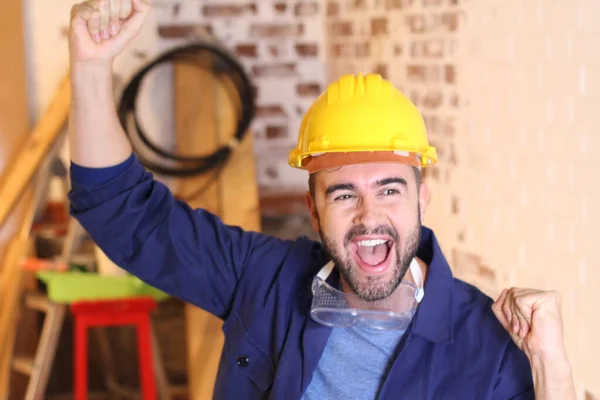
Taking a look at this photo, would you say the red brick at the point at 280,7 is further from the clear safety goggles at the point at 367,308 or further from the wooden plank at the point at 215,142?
the clear safety goggles at the point at 367,308

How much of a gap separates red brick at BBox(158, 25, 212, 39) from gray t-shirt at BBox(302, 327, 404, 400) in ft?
7.47

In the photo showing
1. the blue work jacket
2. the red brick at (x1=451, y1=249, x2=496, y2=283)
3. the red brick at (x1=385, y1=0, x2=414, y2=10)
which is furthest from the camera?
the red brick at (x1=385, y1=0, x2=414, y2=10)

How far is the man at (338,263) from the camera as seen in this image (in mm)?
1669

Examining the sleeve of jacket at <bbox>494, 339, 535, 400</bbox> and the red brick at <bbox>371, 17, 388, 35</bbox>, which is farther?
the red brick at <bbox>371, 17, 388, 35</bbox>

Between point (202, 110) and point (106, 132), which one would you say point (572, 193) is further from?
point (202, 110)

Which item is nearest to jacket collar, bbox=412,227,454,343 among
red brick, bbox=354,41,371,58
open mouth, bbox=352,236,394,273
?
open mouth, bbox=352,236,394,273

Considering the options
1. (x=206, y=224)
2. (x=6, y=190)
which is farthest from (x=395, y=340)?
(x=6, y=190)

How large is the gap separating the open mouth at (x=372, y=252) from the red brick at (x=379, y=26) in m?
1.56

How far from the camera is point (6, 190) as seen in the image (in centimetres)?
341

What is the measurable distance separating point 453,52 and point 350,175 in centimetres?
104

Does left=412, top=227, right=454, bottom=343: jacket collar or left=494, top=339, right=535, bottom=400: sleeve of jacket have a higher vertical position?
left=412, top=227, right=454, bottom=343: jacket collar

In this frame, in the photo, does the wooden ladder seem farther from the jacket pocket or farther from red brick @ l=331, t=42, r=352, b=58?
the jacket pocket

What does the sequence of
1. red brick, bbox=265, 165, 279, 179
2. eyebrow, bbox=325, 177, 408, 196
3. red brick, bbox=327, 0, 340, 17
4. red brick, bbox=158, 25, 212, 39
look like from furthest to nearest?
1. red brick, bbox=265, 165, 279, 179
2. red brick, bbox=158, 25, 212, 39
3. red brick, bbox=327, 0, 340, 17
4. eyebrow, bbox=325, 177, 408, 196

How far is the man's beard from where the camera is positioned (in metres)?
1.74
